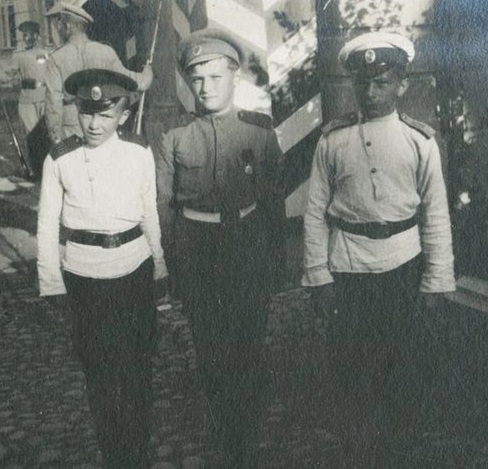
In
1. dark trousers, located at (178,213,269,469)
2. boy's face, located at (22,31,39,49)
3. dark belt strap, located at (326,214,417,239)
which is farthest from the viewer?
boy's face, located at (22,31,39,49)

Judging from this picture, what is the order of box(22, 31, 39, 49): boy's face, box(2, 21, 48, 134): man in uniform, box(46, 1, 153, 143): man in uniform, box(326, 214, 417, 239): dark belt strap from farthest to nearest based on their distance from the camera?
1. box(2, 21, 48, 134): man in uniform
2. box(22, 31, 39, 49): boy's face
3. box(46, 1, 153, 143): man in uniform
4. box(326, 214, 417, 239): dark belt strap

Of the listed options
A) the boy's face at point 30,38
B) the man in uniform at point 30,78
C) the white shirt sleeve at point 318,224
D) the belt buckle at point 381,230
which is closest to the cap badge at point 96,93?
the white shirt sleeve at point 318,224

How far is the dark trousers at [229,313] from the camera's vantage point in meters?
3.01

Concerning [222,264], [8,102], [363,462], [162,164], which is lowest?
[363,462]

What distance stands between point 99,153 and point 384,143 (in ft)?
3.05

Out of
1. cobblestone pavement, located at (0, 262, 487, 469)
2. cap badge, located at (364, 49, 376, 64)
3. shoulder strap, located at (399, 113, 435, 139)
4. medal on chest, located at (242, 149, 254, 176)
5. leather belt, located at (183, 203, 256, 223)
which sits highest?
cap badge, located at (364, 49, 376, 64)

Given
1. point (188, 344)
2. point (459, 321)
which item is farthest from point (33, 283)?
point (459, 321)

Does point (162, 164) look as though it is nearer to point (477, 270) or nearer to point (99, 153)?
point (99, 153)

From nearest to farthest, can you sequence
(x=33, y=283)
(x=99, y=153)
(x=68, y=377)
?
(x=99, y=153) < (x=68, y=377) < (x=33, y=283)

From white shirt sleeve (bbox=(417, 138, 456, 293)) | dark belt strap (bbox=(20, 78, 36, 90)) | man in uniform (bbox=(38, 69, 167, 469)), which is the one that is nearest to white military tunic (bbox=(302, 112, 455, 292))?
white shirt sleeve (bbox=(417, 138, 456, 293))

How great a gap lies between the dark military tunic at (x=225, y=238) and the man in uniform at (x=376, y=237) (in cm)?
18

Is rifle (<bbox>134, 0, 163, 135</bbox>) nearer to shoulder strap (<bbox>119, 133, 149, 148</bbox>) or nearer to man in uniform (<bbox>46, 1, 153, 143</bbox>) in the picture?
man in uniform (<bbox>46, 1, 153, 143</bbox>)

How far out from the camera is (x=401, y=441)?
10.00 feet

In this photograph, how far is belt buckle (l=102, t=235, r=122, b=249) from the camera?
2863mm
